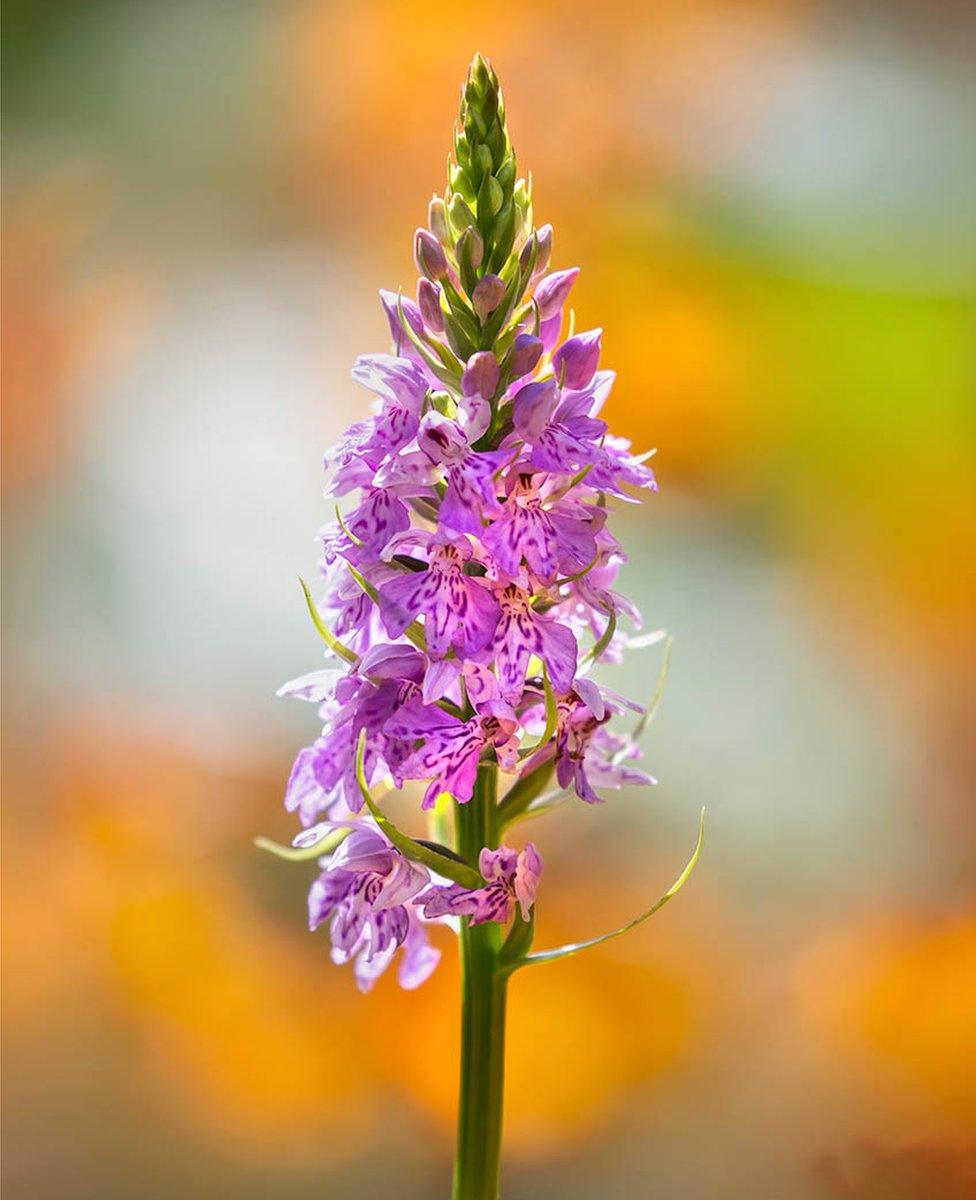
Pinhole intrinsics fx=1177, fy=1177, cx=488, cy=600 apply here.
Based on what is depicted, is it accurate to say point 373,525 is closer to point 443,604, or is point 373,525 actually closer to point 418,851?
point 443,604

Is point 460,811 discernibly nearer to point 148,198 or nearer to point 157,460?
point 157,460

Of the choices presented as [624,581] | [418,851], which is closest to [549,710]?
[418,851]

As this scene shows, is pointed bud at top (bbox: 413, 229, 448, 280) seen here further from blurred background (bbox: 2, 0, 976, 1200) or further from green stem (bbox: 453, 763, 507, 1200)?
blurred background (bbox: 2, 0, 976, 1200)

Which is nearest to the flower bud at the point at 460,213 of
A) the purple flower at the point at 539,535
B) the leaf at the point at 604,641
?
the purple flower at the point at 539,535

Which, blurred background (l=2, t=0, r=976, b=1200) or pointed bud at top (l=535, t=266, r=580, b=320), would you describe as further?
blurred background (l=2, t=0, r=976, b=1200)

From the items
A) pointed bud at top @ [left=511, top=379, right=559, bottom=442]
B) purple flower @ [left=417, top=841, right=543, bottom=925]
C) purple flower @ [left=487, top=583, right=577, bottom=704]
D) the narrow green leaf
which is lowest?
purple flower @ [left=417, top=841, right=543, bottom=925]

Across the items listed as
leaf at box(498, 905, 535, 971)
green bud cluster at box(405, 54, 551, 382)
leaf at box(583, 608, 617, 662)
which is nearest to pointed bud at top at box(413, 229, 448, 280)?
green bud cluster at box(405, 54, 551, 382)
